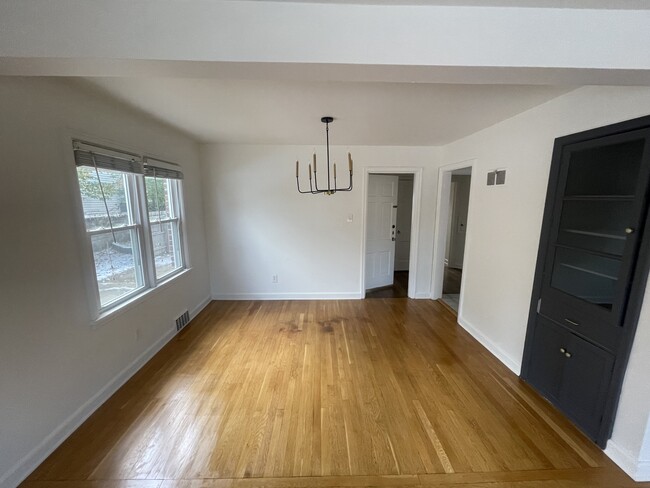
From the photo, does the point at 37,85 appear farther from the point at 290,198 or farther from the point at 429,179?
the point at 429,179

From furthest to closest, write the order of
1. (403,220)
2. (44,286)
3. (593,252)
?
(403,220) → (593,252) → (44,286)

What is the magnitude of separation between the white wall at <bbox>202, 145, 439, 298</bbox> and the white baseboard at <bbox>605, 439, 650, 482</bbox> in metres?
2.67

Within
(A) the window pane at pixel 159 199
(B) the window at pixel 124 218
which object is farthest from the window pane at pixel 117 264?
(A) the window pane at pixel 159 199

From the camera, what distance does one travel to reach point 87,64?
105 centimetres

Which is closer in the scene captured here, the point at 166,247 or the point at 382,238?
the point at 166,247

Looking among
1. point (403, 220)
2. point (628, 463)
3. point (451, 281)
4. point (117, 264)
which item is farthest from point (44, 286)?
point (451, 281)

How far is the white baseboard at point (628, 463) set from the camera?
4.81 feet

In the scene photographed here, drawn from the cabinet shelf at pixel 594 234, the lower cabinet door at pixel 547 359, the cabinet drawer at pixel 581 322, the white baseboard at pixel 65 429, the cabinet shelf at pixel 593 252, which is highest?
the cabinet shelf at pixel 594 234

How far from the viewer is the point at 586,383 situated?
174 centimetres

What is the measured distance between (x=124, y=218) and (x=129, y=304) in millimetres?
789

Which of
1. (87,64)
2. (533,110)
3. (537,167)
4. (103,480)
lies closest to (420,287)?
(537,167)

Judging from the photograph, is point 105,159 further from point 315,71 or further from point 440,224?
point 440,224

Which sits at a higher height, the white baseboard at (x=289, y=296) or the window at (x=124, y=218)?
the window at (x=124, y=218)

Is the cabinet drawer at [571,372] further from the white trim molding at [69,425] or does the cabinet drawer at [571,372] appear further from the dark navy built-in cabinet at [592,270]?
the white trim molding at [69,425]
